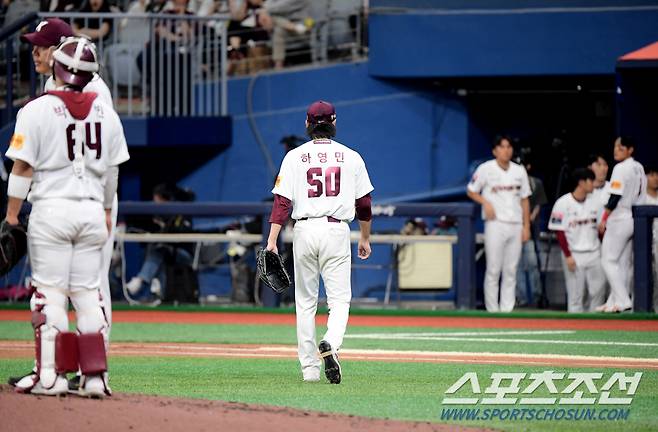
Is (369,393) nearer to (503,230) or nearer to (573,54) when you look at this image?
(503,230)

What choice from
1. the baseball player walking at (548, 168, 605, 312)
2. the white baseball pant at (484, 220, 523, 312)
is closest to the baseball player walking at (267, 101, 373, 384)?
the white baseball pant at (484, 220, 523, 312)

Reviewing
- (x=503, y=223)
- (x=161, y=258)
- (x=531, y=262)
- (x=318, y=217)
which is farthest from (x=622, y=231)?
(x=318, y=217)

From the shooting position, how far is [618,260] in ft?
54.6

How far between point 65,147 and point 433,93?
41.5ft

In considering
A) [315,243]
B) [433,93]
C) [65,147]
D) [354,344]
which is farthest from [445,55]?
[65,147]

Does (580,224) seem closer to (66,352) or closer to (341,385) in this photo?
(341,385)

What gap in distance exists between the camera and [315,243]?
949cm

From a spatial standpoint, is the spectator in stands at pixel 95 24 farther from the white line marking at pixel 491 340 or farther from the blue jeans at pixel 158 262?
the white line marking at pixel 491 340

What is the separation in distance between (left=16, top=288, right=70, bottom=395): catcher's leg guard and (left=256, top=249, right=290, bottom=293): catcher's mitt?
7.31 ft

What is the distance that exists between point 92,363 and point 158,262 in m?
10.5

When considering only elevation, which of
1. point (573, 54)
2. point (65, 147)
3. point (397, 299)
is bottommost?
point (397, 299)

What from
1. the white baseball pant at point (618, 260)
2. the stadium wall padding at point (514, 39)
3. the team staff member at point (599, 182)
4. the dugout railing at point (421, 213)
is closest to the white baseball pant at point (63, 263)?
the dugout railing at point (421, 213)

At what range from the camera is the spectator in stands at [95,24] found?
773 inches

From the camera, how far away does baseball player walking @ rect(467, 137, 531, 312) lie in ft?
55.5
